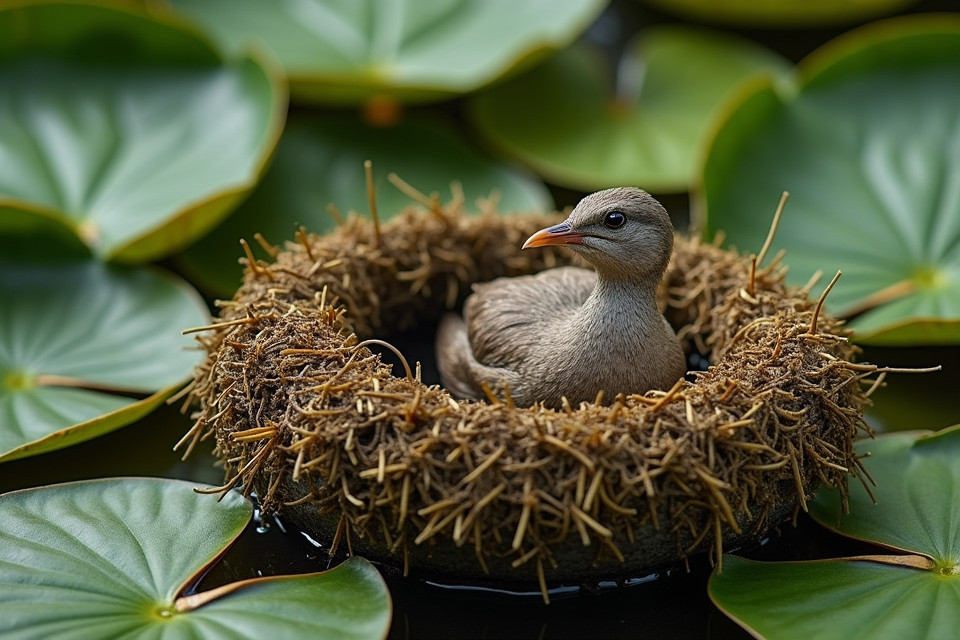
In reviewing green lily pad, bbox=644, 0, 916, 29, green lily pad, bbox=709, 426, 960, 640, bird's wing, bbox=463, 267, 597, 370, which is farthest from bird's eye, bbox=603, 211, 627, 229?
green lily pad, bbox=644, 0, 916, 29

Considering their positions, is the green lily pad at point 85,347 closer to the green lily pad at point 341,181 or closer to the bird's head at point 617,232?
the green lily pad at point 341,181

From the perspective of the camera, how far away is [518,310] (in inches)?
83.2

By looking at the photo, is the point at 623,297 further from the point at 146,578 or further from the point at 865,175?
the point at 865,175

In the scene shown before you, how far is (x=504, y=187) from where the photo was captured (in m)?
2.95

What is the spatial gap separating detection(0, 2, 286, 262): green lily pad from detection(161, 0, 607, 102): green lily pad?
0.20 metres

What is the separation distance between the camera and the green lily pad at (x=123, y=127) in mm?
2562

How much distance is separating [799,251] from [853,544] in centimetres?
86

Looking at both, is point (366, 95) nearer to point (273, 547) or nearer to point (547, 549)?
point (273, 547)

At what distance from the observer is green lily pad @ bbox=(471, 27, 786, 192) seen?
303cm

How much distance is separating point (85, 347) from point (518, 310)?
3.14 ft

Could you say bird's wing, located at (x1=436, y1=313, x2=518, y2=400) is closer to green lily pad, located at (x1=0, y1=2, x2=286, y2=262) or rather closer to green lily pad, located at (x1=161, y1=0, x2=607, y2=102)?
green lily pad, located at (x1=0, y1=2, x2=286, y2=262)

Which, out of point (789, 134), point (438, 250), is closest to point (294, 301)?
point (438, 250)

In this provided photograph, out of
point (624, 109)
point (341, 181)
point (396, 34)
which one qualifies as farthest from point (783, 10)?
point (341, 181)

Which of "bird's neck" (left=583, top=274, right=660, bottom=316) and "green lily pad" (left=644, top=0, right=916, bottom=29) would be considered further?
"green lily pad" (left=644, top=0, right=916, bottom=29)
